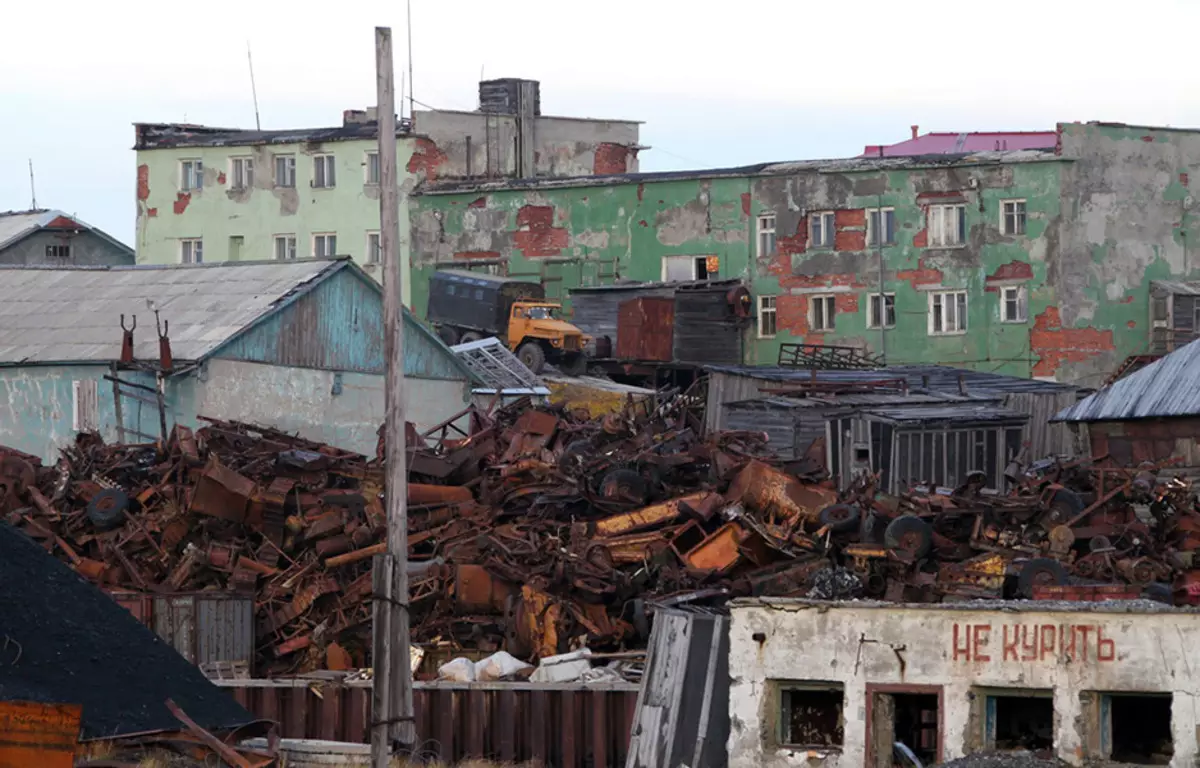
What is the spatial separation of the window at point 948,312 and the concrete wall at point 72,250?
28154mm

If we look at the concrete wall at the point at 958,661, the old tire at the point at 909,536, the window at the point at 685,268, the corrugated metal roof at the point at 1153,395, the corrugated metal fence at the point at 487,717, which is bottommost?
the corrugated metal fence at the point at 487,717

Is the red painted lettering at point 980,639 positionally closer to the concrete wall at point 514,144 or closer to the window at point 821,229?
the window at point 821,229

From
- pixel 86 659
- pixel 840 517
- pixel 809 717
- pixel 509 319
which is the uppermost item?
pixel 509 319

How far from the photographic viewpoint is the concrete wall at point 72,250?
68.5m

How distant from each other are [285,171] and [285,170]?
3cm

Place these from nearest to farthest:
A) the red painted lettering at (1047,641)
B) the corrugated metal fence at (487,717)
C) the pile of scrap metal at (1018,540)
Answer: the red painted lettering at (1047,641) < the corrugated metal fence at (487,717) < the pile of scrap metal at (1018,540)

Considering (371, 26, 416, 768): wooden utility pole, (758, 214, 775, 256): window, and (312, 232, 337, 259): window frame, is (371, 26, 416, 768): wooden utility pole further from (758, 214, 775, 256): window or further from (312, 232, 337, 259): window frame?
(312, 232, 337, 259): window frame

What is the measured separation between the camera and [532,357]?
2203 inches

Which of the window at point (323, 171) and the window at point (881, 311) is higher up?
the window at point (323, 171)

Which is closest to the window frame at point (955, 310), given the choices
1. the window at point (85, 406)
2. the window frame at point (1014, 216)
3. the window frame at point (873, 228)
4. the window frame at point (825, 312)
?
the window frame at point (873, 228)

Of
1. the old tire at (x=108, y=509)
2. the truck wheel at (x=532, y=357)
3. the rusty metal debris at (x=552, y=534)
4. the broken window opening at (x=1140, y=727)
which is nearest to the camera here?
the broken window opening at (x=1140, y=727)

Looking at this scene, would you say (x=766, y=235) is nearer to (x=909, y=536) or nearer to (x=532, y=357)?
(x=532, y=357)

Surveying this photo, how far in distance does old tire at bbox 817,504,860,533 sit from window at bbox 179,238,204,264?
45792 millimetres

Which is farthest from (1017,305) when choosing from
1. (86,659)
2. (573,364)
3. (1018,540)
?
(86,659)
